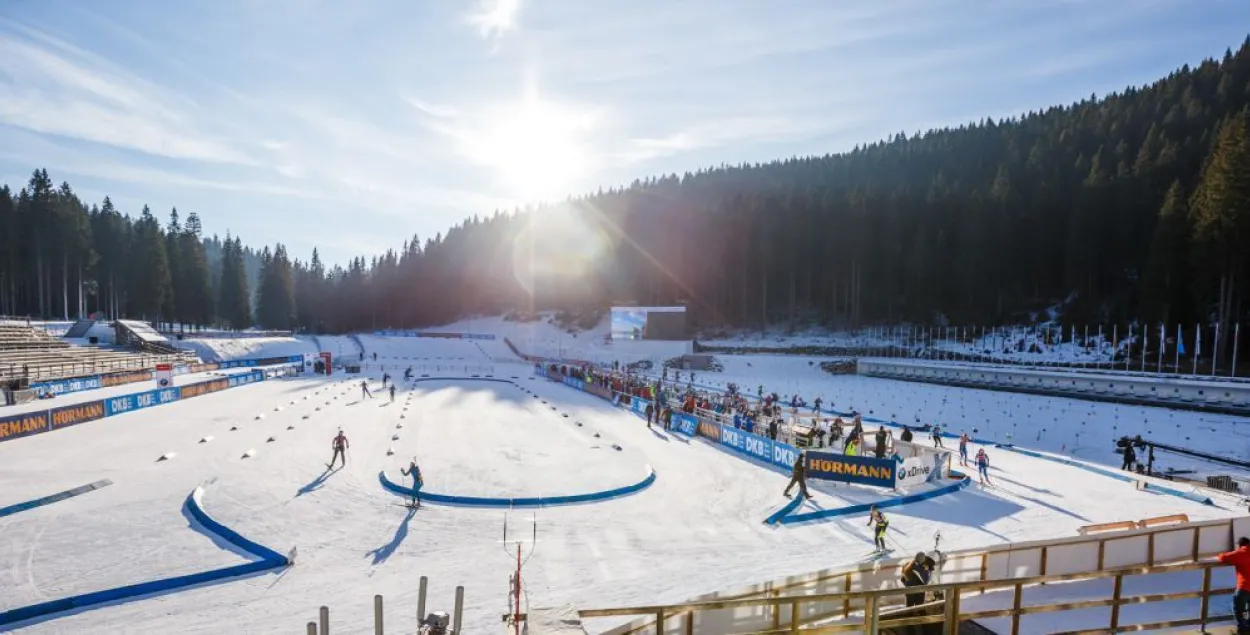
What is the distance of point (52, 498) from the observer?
51.9 ft

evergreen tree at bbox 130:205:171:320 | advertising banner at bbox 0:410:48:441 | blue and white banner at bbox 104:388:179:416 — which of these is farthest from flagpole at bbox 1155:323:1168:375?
evergreen tree at bbox 130:205:171:320

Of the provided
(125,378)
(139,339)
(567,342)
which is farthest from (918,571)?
(567,342)

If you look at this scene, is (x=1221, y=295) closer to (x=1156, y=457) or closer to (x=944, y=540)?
(x=1156, y=457)

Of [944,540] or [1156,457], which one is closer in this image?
[944,540]

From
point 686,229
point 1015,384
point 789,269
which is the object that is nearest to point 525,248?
point 686,229

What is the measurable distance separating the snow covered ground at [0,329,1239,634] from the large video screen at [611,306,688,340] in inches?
1245

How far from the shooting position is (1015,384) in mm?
39875

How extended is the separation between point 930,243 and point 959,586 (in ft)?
226

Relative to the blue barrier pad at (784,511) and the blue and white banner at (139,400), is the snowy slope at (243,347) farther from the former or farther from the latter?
the blue barrier pad at (784,511)

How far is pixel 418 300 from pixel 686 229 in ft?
177

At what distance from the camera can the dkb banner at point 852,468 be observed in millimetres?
18734

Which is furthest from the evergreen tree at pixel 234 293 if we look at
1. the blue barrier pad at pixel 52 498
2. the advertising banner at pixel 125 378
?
the blue barrier pad at pixel 52 498

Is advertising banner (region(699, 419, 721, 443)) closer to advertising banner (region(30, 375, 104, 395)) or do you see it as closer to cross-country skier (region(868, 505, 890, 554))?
cross-country skier (region(868, 505, 890, 554))

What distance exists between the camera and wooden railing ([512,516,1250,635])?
19.4ft
